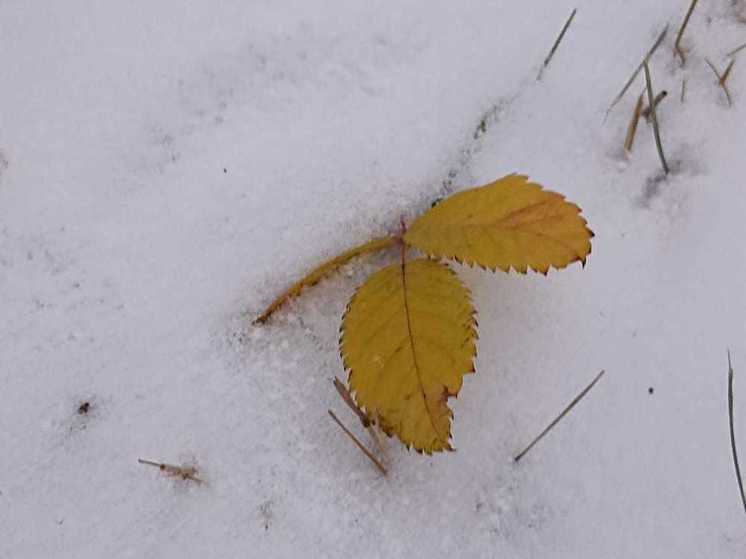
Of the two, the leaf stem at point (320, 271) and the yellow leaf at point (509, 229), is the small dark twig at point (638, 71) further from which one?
the leaf stem at point (320, 271)

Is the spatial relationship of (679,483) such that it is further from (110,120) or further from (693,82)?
(110,120)

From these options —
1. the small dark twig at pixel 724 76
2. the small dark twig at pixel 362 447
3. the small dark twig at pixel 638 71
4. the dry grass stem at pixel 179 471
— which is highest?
the small dark twig at pixel 638 71

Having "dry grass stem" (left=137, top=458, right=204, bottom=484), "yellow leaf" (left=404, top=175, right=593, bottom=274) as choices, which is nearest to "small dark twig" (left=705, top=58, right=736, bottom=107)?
"yellow leaf" (left=404, top=175, right=593, bottom=274)

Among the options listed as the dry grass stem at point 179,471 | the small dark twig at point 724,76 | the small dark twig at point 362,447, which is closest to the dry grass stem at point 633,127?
the small dark twig at point 724,76

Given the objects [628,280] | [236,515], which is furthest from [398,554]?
[628,280]

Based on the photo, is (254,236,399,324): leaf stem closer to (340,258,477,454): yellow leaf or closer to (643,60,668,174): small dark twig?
(340,258,477,454): yellow leaf

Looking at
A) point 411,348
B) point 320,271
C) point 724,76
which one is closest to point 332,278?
point 320,271
